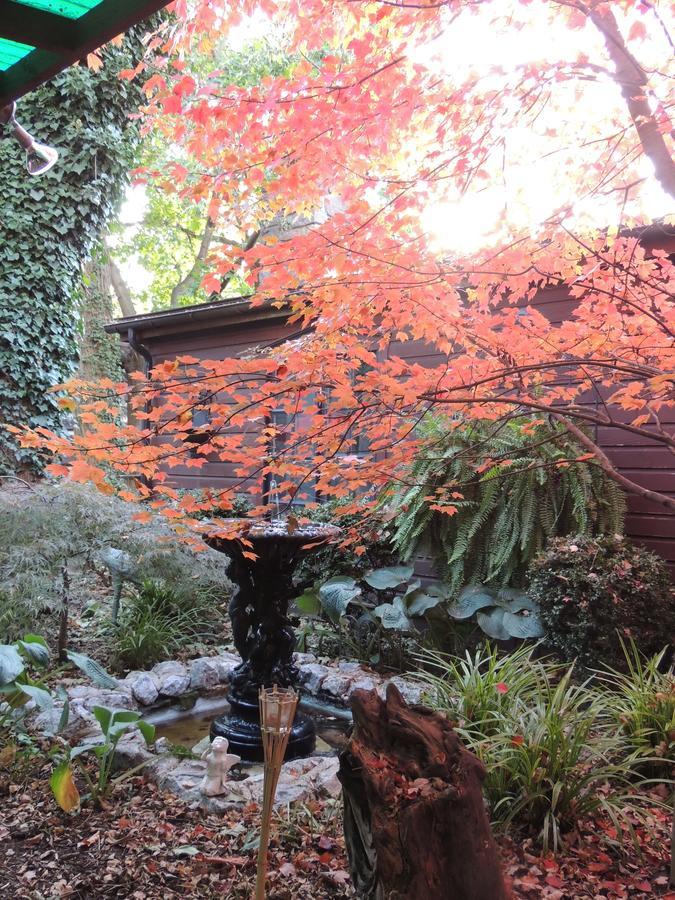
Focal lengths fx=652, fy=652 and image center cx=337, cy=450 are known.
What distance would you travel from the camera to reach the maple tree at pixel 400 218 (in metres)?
2.56

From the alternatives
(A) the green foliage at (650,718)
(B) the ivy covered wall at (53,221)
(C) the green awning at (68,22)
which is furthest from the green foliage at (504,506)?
(B) the ivy covered wall at (53,221)

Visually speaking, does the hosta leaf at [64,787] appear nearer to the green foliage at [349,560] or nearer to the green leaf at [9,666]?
the green leaf at [9,666]

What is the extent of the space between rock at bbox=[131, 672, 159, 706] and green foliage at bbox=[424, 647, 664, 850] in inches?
90.3

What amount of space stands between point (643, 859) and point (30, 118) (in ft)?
27.9

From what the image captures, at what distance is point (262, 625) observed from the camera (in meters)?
4.21

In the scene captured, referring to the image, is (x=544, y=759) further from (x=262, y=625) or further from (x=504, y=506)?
(x=504, y=506)

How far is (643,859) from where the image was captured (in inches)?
98.9

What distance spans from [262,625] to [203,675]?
109 centimetres

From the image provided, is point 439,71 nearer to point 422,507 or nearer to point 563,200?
point 563,200

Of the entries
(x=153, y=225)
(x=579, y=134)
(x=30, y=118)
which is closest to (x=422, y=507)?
(x=579, y=134)

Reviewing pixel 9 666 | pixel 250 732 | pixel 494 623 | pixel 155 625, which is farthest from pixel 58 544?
pixel 494 623

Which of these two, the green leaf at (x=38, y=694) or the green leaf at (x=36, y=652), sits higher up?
the green leaf at (x=36, y=652)

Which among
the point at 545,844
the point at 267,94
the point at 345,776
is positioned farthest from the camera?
the point at 267,94

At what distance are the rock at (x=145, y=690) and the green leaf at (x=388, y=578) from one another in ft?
6.30
